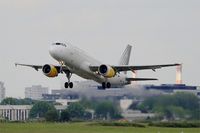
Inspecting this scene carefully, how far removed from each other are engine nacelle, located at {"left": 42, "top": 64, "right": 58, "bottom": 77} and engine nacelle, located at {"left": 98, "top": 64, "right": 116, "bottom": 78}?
413 cm

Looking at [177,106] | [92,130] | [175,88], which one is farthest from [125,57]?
[92,130]

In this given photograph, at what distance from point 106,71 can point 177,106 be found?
30.4ft

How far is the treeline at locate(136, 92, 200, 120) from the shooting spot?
264ft

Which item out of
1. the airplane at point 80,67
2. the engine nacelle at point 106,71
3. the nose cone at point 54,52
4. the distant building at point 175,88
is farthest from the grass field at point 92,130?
the nose cone at point 54,52

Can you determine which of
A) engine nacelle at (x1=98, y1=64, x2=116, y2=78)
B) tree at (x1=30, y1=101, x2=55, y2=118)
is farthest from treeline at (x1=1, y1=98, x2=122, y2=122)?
engine nacelle at (x1=98, y1=64, x2=116, y2=78)

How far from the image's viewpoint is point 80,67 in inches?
2901

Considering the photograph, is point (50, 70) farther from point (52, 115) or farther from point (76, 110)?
point (52, 115)

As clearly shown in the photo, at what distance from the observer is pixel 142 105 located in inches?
3275

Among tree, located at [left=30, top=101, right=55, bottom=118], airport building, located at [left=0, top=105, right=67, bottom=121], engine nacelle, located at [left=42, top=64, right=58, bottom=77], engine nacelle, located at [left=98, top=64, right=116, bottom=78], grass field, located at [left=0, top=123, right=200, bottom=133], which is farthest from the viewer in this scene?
airport building, located at [left=0, top=105, right=67, bottom=121]

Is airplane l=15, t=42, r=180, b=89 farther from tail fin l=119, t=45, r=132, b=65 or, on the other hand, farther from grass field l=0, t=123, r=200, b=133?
tail fin l=119, t=45, r=132, b=65

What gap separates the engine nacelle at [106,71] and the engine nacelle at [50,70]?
13.6ft

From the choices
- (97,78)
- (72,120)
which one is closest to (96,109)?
(97,78)

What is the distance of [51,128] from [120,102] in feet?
25.6

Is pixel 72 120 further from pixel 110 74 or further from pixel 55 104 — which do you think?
pixel 110 74
